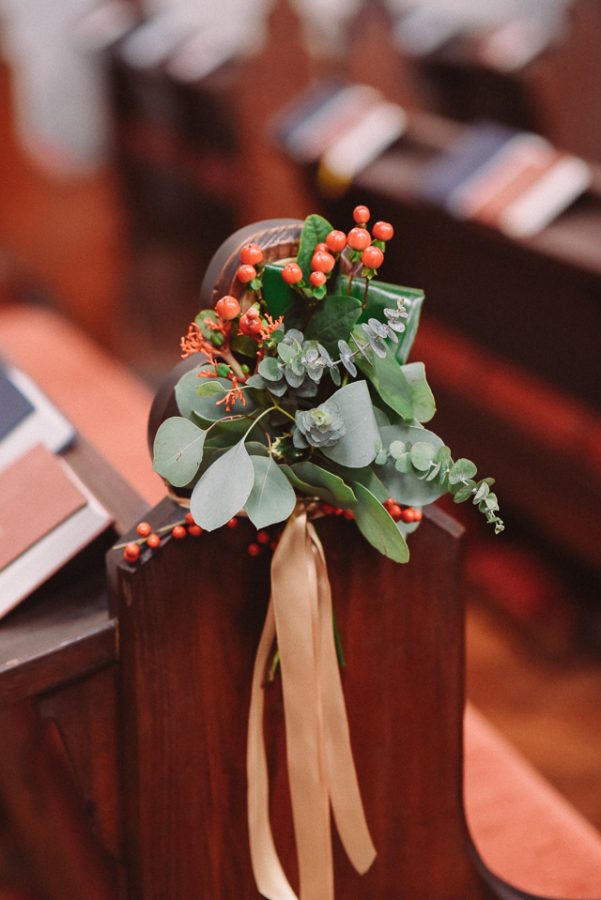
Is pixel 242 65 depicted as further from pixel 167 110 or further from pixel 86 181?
pixel 167 110

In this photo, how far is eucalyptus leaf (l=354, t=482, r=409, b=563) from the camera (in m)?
0.73

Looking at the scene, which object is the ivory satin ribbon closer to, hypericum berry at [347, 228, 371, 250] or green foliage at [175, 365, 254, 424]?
green foliage at [175, 365, 254, 424]

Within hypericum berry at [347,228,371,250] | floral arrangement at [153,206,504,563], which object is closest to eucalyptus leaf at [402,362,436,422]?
floral arrangement at [153,206,504,563]

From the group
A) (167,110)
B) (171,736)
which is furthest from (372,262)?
(167,110)

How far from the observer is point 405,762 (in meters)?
0.96

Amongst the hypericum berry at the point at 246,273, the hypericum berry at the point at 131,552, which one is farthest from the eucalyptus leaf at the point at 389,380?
the hypericum berry at the point at 131,552

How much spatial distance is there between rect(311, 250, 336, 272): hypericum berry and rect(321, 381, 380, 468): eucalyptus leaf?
0.09 meters

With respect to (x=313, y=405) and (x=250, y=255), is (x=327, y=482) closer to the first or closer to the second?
(x=313, y=405)

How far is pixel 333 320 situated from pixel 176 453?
0.16 meters

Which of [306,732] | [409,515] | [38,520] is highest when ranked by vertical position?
[38,520]

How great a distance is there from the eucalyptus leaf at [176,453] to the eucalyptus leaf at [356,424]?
11 cm

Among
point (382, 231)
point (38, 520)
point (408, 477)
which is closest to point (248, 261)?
point (382, 231)

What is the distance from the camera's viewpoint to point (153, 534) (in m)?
0.78

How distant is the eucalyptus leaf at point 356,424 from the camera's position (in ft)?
2.33
